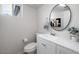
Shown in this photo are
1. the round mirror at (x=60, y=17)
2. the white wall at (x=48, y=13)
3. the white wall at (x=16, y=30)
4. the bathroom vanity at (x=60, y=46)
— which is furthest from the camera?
the white wall at (x=16, y=30)

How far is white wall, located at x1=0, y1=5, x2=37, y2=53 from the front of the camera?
8.21ft

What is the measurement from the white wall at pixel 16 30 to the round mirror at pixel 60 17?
0.94m

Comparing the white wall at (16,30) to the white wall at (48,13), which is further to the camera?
the white wall at (16,30)

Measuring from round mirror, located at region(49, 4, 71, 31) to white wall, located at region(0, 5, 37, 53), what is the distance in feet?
3.07

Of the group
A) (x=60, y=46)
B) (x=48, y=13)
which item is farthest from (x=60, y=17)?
(x=60, y=46)

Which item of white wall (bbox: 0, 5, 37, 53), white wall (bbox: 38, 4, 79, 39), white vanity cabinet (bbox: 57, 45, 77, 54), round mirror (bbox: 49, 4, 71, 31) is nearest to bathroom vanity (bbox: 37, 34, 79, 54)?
white vanity cabinet (bbox: 57, 45, 77, 54)

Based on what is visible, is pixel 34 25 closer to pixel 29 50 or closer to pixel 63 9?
pixel 29 50

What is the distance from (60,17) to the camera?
6.86 ft

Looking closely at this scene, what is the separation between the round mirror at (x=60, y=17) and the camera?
1907 mm

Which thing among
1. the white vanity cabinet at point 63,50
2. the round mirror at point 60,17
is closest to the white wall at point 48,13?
the round mirror at point 60,17

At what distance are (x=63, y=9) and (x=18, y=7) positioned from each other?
1.73 metres

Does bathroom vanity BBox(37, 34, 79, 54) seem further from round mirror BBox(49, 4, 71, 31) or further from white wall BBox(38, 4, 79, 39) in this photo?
round mirror BBox(49, 4, 71, 31)

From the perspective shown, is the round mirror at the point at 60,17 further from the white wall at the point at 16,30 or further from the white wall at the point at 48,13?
the white wall at the point at 16,30

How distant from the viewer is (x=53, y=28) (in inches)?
92.1
